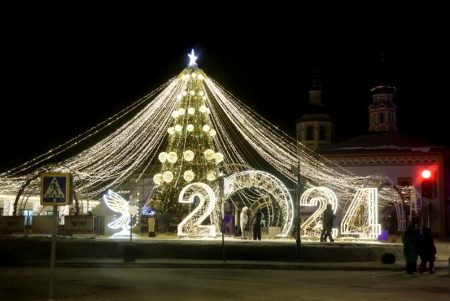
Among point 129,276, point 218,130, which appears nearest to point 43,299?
point 129,276

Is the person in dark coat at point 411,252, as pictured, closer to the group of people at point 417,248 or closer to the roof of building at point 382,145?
the group of people at point 417,248

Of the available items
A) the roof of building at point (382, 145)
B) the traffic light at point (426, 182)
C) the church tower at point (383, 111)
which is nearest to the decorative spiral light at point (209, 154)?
the traffic light at point (426, 182)

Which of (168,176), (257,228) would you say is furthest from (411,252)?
(168,176)

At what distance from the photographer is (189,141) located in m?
34.8

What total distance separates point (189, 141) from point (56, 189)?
2261 centimetres

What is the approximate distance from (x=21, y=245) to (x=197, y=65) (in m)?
13.2

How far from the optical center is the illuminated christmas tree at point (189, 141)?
3459 centimetres

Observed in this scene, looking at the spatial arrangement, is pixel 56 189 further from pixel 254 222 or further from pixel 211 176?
pixel 211 176

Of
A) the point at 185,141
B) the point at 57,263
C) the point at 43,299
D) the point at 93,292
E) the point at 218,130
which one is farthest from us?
the point at 218,130

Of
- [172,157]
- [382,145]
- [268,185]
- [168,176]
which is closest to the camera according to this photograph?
Result: [268,185]

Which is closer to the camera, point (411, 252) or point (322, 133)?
point (411, 252)

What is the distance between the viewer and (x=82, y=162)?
3269 cm

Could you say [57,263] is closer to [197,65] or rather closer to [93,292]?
[93,292]

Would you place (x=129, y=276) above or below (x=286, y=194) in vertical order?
below
